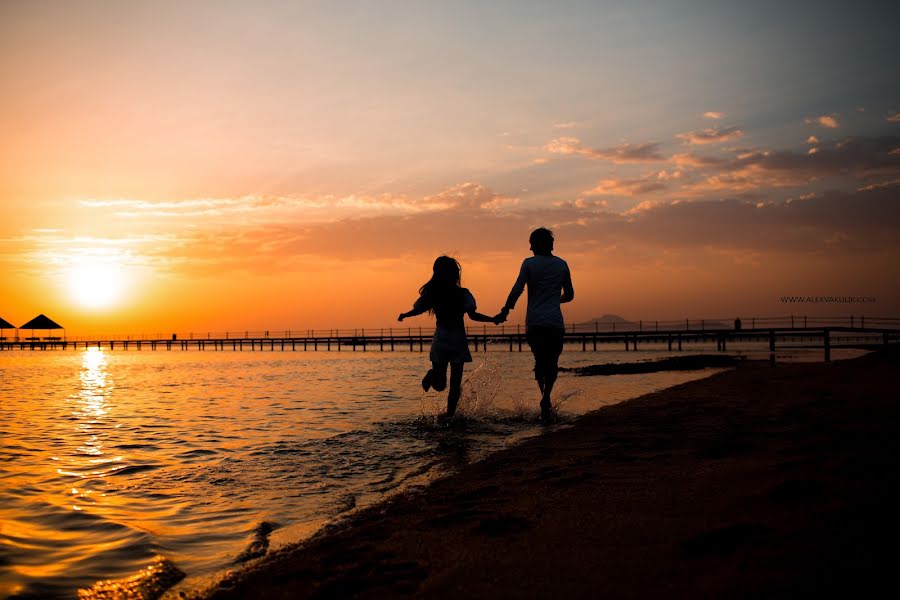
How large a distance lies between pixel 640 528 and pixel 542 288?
4.79m

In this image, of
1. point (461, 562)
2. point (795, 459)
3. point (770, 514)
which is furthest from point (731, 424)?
point (461, 562)

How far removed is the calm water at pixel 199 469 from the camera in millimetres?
3201

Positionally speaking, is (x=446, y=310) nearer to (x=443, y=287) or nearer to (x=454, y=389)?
(x=443, y=287)

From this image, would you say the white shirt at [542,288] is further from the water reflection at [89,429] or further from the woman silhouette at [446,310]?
the water reflection at [89,429]

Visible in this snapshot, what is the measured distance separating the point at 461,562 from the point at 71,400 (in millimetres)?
12212

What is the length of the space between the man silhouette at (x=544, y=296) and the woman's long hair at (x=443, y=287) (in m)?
0.64

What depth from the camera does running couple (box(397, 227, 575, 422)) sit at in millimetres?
7250

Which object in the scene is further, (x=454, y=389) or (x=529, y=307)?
(x=454, y=389)

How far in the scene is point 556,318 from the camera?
23.9ft

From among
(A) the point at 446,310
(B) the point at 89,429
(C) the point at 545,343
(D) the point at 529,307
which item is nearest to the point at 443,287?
(A) the point at 446,310

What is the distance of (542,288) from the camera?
725 centimetres

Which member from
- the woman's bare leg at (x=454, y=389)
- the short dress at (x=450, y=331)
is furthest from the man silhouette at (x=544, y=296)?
the woman's bare leg at (x=454, y=389)

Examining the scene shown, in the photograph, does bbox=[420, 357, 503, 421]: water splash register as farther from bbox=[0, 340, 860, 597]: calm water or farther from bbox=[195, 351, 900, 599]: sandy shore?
bbox=[195, 351, 900, 599]: sandy shore

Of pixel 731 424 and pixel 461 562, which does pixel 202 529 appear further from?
pixel 731 424
